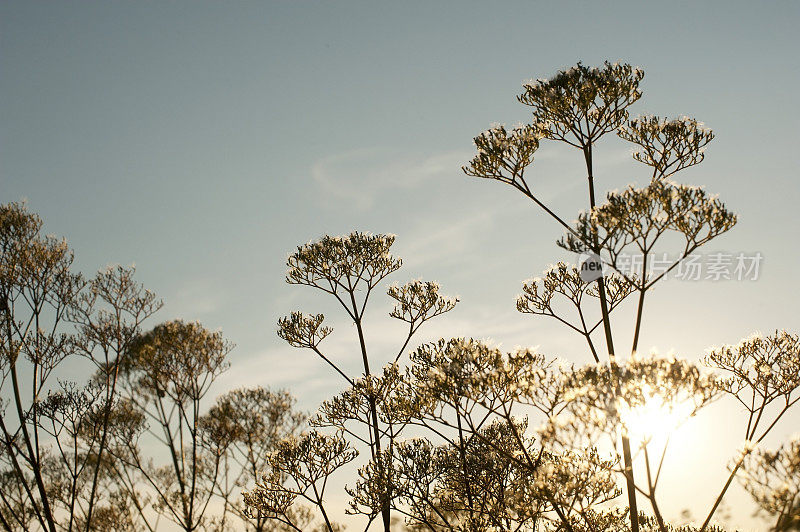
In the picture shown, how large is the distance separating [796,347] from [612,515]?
15.4 feet

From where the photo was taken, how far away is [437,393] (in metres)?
7.91

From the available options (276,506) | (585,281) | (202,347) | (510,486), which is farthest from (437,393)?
(202,347)

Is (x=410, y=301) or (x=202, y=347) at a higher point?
(x=202, y=347)

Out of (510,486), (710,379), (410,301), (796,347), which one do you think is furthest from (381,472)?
(796,347)

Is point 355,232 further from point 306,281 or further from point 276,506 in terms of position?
point 276,506

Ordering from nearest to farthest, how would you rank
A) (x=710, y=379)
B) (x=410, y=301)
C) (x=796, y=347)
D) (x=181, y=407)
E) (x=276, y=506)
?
1. (x=710, y=379)
2. (x=796, y=347)
3. (x=276, y=506)
4. (x=410, y=301)
5. (x=181, y=407)

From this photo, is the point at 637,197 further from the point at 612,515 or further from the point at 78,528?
the point at 78,528

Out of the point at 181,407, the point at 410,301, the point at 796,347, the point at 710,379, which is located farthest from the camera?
the point at 181,407

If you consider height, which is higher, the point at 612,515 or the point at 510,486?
the point at 510,486

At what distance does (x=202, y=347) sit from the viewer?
766 inches

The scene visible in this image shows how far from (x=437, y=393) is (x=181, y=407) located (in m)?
13.9

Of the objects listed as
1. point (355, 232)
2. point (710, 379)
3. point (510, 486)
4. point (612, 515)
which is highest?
point (355, 232)

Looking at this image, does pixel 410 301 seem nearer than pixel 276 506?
No

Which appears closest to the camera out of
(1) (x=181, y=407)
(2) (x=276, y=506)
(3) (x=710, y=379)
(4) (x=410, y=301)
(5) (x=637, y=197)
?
(3) (x=710, y=379)
